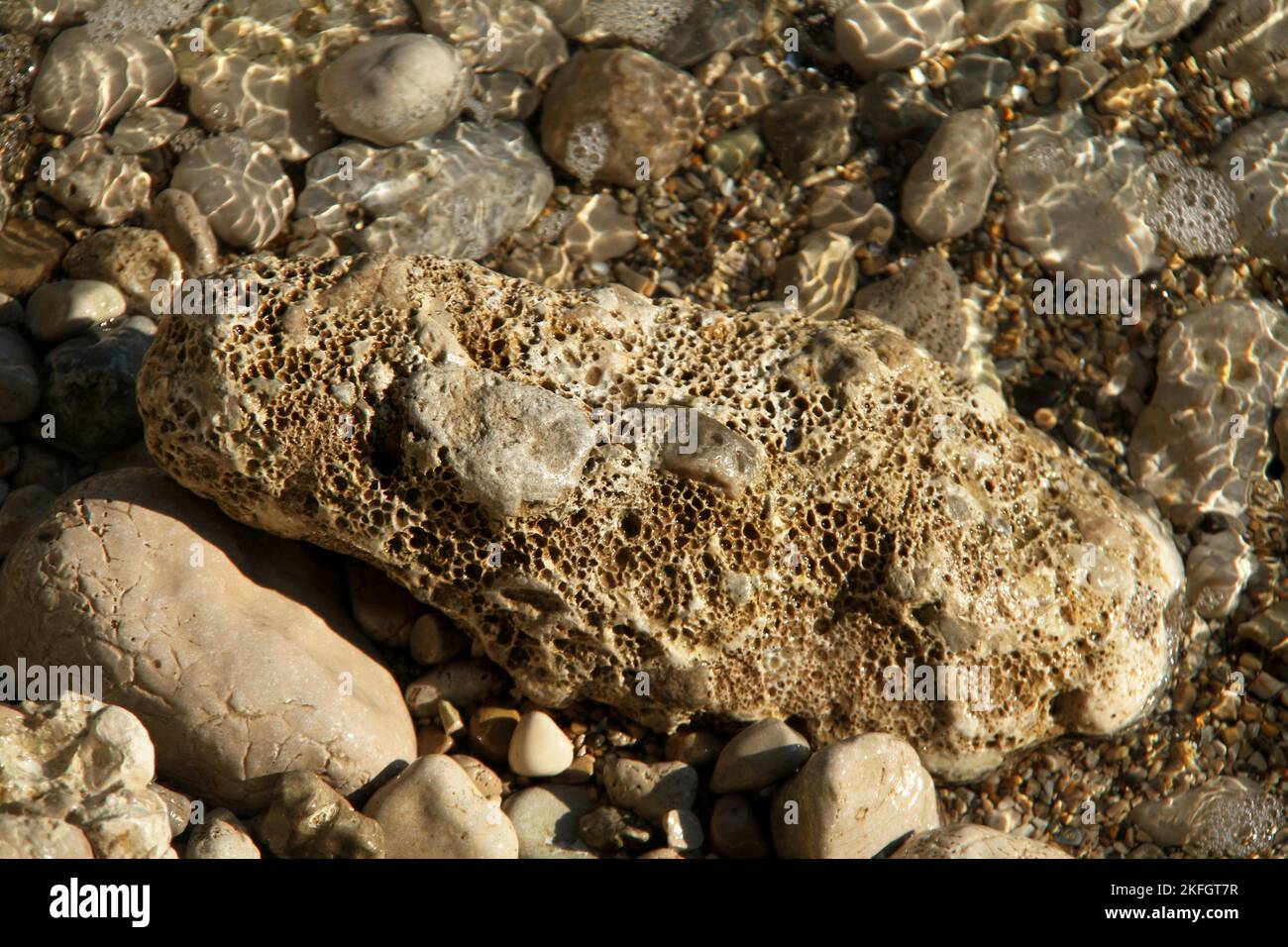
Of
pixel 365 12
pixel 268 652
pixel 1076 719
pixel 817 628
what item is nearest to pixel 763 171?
pixel 365 12

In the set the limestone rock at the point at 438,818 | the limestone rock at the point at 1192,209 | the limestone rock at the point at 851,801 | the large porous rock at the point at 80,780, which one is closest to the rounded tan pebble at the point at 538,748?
the limestone rock at the point at 438,818

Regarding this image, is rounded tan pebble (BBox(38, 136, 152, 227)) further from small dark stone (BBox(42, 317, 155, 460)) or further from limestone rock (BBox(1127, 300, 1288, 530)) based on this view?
limestone rock (BBox(1127, 300, 1288, 530))

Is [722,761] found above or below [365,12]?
below

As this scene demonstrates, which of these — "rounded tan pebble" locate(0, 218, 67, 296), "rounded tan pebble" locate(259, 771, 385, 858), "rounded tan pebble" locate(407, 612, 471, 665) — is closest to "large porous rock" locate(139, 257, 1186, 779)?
"rounded tan pebble" locate(407, 612, 471, 665)

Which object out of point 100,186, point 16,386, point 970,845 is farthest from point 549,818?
point 100,186

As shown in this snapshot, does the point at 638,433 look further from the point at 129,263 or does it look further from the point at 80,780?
the point at 129,263
